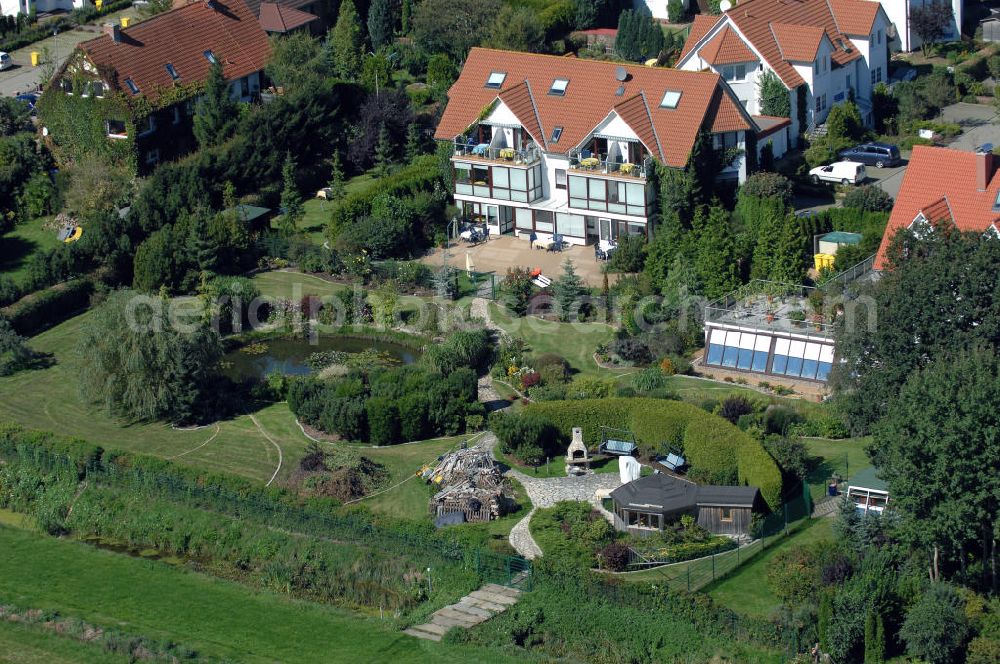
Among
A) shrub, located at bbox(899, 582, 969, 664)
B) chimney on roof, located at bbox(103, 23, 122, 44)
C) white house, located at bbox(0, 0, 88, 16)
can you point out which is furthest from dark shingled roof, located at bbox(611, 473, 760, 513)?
white house, located at bbox(0, 0, 88, 16)

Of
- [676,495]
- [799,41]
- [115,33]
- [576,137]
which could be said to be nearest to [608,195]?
[576,137]

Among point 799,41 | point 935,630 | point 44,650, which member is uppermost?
point 799,41

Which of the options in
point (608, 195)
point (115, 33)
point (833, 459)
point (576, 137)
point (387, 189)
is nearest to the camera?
point (833, 459)

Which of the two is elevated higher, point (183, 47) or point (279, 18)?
point (279, 18)

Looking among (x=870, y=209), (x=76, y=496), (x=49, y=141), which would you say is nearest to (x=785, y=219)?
(x=870, y=209)

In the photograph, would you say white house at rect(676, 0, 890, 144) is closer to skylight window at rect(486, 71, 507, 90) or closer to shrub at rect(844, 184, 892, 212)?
skylight window at rect(486, 71, 507, 90)

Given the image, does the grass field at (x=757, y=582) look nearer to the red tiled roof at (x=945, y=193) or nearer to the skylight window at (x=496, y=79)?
the red tiled roof at (x=945, y=193)

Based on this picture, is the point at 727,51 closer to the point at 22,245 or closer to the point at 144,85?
the point at 144,85

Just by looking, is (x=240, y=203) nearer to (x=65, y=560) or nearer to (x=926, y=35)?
(x=65, y=560)
